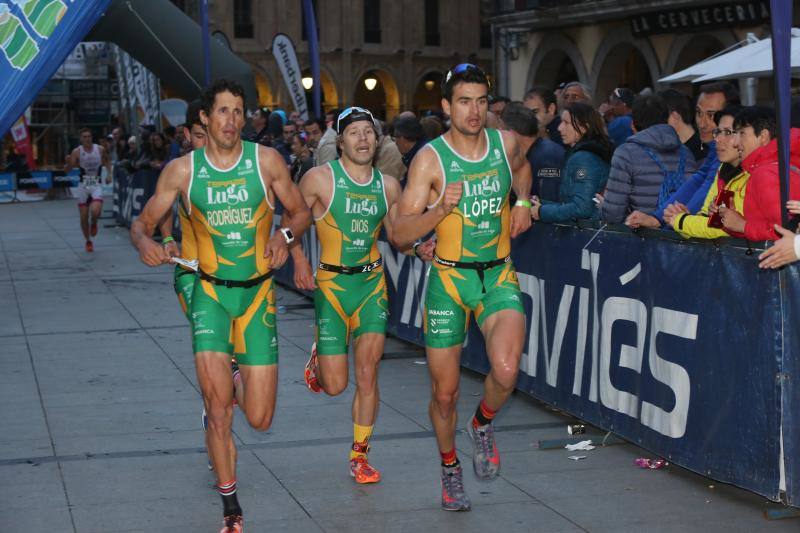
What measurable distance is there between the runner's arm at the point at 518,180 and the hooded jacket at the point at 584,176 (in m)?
1.85

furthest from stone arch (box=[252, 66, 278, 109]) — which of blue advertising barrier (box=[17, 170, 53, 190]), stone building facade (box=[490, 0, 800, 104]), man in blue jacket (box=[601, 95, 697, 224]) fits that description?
man in blue jacket (box=[601, 95, 697, 224])

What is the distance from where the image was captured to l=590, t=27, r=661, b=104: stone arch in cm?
3272

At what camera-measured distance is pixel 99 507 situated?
6.86 metres

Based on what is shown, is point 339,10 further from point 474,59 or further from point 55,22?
point 55,22

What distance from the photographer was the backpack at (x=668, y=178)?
8719 millimetres

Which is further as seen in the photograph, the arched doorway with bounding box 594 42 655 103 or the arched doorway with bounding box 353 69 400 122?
the arched doorway with bounding box 353 69 400 122

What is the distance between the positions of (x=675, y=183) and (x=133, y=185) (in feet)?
60.0

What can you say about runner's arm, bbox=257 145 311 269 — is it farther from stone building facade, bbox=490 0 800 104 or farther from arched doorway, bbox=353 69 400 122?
arched doorway, bbox=353 69 400 122

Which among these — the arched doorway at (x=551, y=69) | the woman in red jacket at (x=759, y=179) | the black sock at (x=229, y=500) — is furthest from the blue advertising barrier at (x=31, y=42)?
the arched doorway at (x=551, y=69)

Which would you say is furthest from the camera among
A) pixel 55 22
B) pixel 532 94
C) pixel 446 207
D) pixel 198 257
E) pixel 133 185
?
pixel 133 185

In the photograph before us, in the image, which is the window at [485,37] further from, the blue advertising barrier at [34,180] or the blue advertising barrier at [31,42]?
the blue advertising barrier at [31,42]

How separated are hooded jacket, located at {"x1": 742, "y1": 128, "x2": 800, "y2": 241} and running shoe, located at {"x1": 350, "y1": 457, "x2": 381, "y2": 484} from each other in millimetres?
2406

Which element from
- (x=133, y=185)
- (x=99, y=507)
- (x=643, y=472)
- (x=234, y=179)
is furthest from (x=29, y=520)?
(x=133, y=185)

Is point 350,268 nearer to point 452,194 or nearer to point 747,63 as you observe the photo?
point 452,194
